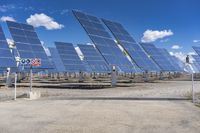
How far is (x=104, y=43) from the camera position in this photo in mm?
44219

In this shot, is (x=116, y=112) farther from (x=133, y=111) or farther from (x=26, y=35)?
(x=26, y=35)

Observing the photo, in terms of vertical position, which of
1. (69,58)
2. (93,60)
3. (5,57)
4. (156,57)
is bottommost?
(5,57)

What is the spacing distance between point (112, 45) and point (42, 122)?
33492mm

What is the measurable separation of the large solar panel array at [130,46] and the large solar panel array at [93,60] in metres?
4.33

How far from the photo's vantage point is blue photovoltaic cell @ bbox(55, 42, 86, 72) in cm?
5331

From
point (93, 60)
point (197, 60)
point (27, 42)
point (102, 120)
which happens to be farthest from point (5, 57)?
point (197, 60)

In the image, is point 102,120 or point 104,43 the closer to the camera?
point 102,120

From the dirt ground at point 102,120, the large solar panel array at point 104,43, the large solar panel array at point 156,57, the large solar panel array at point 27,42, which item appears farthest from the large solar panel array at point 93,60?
the dirt ground at point 102,120

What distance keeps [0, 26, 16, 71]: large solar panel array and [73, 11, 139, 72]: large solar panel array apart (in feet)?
28.0

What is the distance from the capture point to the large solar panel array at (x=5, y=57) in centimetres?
3715

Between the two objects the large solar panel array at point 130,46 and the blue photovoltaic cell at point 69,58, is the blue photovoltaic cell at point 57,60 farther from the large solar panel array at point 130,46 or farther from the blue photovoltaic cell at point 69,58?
the large solar panel array at point 130,46

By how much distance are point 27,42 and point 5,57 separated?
7292 millimetres

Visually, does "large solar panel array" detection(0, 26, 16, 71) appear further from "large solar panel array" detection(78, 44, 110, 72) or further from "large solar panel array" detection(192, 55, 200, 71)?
"large solar panel array" detection(192, 55, 200, 71)

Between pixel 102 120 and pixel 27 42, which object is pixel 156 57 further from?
pixel 102 120
